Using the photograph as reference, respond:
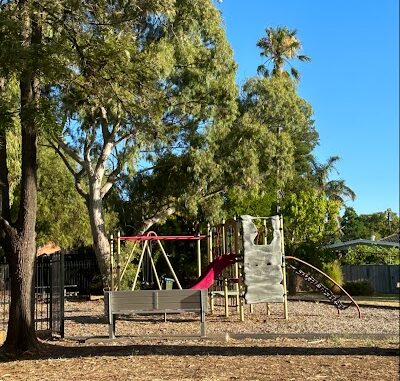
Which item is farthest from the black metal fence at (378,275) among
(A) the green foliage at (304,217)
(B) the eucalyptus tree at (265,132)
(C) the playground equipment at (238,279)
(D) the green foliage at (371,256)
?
(C) the playground equipment at (238,279)

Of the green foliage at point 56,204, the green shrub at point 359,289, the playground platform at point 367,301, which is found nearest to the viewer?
the playground platform at point 367,301

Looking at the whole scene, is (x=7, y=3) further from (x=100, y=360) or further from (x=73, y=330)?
(x=73, y=330)

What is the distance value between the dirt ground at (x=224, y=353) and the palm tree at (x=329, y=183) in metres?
31.8

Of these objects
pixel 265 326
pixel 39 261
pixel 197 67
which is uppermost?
pixel 197 67

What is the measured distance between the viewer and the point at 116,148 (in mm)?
22281

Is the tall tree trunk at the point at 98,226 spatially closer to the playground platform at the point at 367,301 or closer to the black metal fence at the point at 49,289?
the black metal fence at the point at 49,289

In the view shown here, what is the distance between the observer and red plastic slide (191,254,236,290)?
13977 millimetres

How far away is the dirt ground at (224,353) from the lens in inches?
322

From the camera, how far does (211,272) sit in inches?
567

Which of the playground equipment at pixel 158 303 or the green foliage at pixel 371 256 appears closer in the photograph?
the playground equipment at pixel 158 303

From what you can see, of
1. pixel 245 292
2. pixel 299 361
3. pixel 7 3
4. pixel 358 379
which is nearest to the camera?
pixel 358 379

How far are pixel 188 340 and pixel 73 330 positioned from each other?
3958 mm

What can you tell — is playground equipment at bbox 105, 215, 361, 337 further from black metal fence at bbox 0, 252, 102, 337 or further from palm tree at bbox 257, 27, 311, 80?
palm tree at bbox 257, 27, 311, 80

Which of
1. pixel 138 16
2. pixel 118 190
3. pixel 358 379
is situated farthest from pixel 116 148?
pixel 358 379
